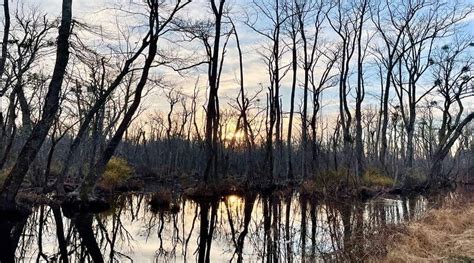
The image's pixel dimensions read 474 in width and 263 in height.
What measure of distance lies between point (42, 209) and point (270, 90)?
2134cm

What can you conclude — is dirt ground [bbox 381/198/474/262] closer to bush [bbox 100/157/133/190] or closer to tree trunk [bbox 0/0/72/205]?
tree trunk [bbox 0/0/72/205]

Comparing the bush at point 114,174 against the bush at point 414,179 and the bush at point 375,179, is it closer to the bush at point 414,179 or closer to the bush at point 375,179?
the bush at point 375,179

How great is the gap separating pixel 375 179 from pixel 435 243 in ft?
75.8

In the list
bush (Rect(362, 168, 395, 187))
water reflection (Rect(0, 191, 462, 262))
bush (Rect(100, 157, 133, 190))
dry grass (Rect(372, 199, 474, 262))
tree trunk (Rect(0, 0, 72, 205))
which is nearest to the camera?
dry grass (Rect(372, 199, 474, 262))

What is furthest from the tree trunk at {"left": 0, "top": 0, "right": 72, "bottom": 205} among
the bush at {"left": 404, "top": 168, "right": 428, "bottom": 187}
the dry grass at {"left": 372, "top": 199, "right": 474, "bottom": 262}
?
the bush at {"left": 404, "top": 168, "right": 428, "bottom": 187}

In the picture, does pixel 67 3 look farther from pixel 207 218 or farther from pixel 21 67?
pixel 207 218

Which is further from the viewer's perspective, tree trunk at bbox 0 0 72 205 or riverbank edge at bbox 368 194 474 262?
tree trunk at bbox 0 0 72 205

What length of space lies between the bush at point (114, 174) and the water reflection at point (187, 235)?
8.13 meters

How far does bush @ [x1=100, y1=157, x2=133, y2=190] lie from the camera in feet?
89.5

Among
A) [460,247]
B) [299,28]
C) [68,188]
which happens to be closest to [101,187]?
[68,188]

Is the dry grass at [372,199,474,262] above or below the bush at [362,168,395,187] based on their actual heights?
below

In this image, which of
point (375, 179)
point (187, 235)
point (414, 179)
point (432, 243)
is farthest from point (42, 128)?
point (414, 179)

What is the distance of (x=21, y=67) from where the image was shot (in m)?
20.4

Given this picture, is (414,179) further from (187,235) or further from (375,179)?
(187,235)
